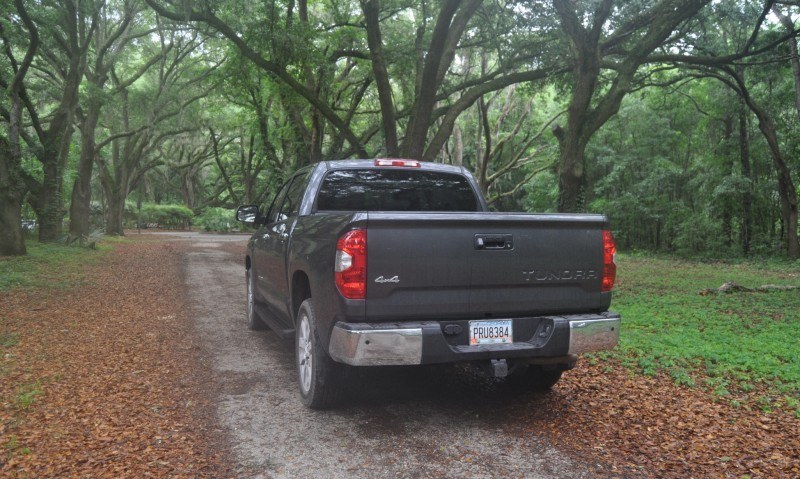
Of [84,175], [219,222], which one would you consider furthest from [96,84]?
[219,222]

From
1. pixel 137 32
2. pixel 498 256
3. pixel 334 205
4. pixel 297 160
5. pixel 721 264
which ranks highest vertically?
pixel 137 32

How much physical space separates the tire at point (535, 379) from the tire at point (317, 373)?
162 centimetres

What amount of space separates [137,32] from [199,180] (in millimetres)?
32186

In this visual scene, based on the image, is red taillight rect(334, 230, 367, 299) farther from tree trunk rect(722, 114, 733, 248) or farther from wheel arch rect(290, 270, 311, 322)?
tree trunk rect(722, 114, 733, 248)

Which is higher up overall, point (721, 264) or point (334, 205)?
point (334, 205)

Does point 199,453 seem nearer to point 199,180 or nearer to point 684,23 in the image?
point 684,23

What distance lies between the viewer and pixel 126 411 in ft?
14.7

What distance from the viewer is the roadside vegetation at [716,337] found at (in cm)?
529

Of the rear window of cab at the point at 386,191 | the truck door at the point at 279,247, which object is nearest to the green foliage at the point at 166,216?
the truck door at the point at 279,247

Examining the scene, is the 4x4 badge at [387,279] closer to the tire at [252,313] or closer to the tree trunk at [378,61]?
the tire at [252,313]

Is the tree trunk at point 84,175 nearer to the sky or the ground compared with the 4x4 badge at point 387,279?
nearer to the sky

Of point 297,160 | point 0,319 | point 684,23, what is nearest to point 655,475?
point 0,319

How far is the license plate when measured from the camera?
393cm

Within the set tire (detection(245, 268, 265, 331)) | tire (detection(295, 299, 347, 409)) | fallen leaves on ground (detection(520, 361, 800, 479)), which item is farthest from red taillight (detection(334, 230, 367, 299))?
tire (detection(245, 268, 265, 331))
